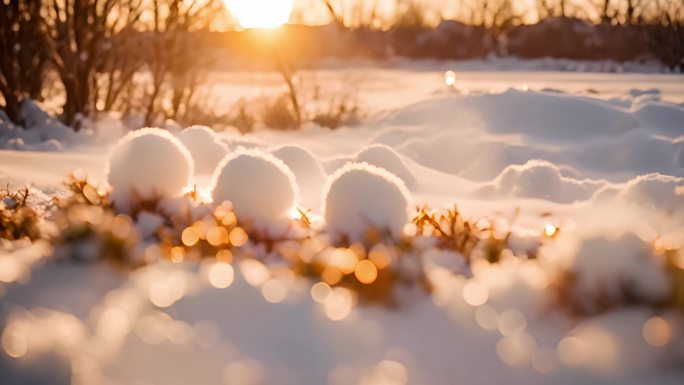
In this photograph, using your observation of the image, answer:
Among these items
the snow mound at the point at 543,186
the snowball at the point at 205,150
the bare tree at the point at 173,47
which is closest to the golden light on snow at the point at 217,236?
the snowball at the point at 205,150

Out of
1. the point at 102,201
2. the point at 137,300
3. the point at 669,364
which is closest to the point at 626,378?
the point at 669,364

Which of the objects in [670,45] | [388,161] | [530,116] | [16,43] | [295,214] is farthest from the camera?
[670,45]

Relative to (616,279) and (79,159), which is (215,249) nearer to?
(616,279)

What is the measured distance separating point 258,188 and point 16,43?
200 inches

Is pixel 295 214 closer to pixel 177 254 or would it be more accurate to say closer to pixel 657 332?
pixel 177 254

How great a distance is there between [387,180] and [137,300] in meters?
0.62

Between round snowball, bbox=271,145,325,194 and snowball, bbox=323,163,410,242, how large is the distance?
1.19 m

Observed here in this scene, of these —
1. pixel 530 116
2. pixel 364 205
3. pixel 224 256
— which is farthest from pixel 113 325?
pixel 530 116

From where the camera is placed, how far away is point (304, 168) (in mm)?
2816

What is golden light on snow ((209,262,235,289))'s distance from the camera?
4.00 feet

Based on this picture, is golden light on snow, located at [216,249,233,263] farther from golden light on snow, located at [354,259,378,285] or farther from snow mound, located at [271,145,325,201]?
snow mound, located at [271,145,325,201]

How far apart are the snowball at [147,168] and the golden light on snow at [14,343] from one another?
0.64 m

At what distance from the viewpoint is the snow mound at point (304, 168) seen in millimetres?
2736

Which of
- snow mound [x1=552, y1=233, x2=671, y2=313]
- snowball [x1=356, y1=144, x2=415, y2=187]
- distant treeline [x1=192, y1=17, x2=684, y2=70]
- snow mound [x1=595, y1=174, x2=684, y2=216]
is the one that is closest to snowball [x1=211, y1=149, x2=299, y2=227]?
snow mound [x1=552, y1=233, x2=671, y2=313]
